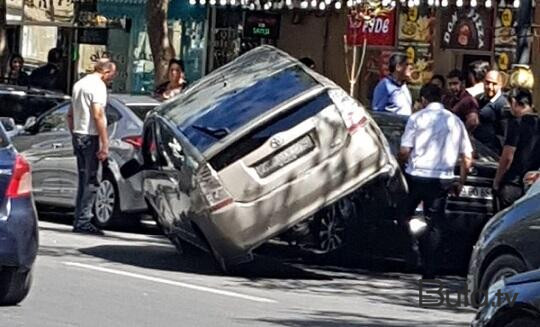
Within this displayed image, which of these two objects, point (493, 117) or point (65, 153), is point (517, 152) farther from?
point (65, 153)

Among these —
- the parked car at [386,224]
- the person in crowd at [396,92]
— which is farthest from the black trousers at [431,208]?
the person in crowd at [396,92]

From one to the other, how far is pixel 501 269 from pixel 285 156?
8.62 ft

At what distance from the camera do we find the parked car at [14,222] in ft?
35.2

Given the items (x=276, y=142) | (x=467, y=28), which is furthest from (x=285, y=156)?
(x=467, y=28)

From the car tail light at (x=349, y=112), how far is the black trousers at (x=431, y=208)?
80 centimetres

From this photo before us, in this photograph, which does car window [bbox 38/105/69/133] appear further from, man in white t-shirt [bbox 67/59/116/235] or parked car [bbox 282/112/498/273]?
parked car [bbox 282/112/498/273]

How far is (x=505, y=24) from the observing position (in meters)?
22.4

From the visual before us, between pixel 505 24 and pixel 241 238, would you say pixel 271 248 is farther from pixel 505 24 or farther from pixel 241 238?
pixel 505 24

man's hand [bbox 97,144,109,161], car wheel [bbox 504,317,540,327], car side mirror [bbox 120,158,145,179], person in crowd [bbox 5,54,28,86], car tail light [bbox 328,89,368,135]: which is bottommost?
person in crowd [bbox 5,54,28,86]

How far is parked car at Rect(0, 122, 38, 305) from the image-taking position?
35.2 ft

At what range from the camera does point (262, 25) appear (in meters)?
26.4

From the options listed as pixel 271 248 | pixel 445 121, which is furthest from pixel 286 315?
pixel 271 248

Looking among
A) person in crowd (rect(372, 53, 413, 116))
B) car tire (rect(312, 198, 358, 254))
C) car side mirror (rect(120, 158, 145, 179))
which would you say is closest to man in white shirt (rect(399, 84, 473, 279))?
car tire (rect(312, 198, 358, 254))

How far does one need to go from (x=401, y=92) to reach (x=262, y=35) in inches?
368
